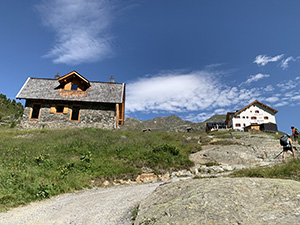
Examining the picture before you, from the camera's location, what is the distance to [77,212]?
18.3ft

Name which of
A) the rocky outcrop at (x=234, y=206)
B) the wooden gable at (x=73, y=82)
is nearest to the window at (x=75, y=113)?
the wooden gable at (x=73, y=82)

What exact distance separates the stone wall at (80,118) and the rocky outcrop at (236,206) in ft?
74.2

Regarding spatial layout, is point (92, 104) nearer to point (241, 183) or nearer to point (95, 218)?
point (95, 218)

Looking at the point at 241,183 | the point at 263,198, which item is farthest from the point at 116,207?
the point at 263,198

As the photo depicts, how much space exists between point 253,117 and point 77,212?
2073 inches

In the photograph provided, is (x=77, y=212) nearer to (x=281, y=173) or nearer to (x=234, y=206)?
(x=234, y=206)

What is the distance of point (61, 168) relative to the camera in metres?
10.1

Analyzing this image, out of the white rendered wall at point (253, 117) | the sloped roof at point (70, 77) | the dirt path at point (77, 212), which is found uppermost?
the sloped roof at point (70, 77)

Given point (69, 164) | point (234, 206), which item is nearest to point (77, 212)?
point (234, 206)


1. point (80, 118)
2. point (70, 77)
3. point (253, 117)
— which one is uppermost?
point (70, 77)

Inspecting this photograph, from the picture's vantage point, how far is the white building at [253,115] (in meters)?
47.8

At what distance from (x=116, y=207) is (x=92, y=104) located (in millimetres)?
22333

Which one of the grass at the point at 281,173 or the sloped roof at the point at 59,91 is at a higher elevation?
the sloped roof at the point at 59,91

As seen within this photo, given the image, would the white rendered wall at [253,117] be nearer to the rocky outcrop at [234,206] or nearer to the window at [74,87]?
the window at [74,87]
